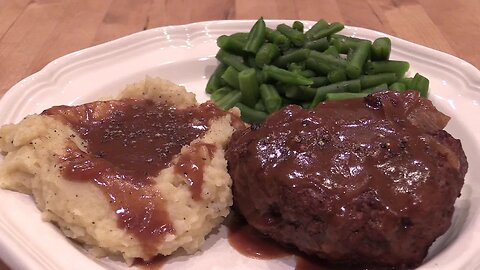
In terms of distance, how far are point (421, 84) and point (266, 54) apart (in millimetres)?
1375

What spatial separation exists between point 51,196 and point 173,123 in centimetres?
107

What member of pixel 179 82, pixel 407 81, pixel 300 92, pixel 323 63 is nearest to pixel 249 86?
pixel 300 92

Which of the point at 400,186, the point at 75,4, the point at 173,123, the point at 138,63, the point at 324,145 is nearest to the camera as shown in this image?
the point at 400,186

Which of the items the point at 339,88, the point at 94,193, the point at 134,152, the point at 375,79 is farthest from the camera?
the point at 375,79

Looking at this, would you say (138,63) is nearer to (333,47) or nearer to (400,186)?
(333,47)

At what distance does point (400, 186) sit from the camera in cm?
304

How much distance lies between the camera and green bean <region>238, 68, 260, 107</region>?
15.6 ft

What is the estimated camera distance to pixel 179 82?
17.6 feet

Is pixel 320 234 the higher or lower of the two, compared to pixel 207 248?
higher

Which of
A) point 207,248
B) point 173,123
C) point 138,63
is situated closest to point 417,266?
point 207,248

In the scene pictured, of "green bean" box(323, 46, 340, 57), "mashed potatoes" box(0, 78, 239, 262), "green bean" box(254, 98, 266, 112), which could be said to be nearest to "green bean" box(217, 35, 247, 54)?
"green bean" box(254, 98, 266, 112)

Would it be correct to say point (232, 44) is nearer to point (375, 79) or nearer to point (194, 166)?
point (375, 79)

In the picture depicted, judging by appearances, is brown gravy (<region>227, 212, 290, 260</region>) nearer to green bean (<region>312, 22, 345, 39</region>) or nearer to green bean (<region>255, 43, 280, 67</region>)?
green bean (<region>255, 43, 280, 67</region>)

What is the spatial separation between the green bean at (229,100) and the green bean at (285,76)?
33cm
